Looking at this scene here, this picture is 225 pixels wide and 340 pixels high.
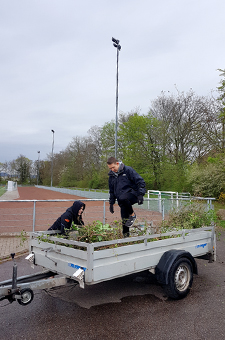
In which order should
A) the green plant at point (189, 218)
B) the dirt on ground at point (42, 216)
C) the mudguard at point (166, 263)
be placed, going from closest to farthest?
the mudguard at point (166, 263) < the green plant at point (189, 218) < the dirt on ground at point (42, 216)

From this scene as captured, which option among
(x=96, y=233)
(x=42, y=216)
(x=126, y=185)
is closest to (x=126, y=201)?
(x=126, y=185)

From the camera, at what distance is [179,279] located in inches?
167

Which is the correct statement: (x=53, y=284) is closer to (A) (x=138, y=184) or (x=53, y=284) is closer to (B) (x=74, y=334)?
(B) (x=74, y=334)

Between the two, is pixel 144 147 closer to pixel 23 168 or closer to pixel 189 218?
pixel 189 218

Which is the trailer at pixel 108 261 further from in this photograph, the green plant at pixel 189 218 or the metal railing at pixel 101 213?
the metal railing at pixel 101 213

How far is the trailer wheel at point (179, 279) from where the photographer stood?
13.0 feet

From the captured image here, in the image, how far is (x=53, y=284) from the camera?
3402 millimetres

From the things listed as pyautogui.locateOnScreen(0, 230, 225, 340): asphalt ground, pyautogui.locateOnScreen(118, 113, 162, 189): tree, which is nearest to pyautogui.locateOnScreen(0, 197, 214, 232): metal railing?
pyautogui.locateOnScreen(0, 230, 225, 340): asphalt ground

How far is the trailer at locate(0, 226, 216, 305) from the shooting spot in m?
3.23

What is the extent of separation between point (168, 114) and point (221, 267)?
1165 inches

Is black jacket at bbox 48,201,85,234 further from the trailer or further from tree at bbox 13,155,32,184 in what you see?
tree at bbox 13,155,32,184

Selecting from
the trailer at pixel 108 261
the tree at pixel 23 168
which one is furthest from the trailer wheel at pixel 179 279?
the tree at pixel 23 168

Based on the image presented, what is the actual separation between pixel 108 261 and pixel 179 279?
1445 mm

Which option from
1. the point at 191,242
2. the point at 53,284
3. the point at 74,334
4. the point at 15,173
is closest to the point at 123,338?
the point at 74,334
